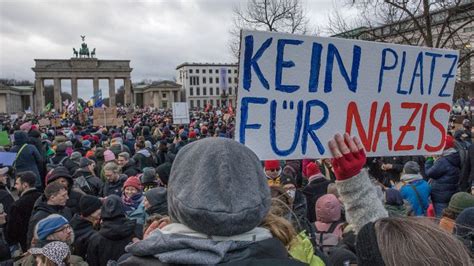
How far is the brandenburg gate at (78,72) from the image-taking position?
87.6 m

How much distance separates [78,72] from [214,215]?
311 feet

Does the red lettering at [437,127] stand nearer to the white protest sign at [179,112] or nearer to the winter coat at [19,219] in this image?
the winter coat at [19,219]

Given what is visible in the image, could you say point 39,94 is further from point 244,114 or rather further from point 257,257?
point 257,257

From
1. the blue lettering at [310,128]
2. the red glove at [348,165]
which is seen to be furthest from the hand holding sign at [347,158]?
the blue lettering at [310,128]

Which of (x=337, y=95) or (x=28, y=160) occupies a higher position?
(x=337, y=95)

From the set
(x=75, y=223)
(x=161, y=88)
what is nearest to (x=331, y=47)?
(x=75, y=223)

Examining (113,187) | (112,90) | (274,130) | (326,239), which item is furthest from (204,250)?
(112,90)

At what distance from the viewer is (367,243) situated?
1.45m

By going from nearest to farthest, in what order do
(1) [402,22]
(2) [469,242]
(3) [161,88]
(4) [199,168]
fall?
(4) [199,168]
(2) [469,242]
(1) [402,22]
(3) [161,88]

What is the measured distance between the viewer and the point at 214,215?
139cm

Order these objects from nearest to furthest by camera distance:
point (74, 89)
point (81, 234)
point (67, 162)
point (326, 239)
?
point (326, 239), point (81, 234), point (67, 162), point (74, 89)

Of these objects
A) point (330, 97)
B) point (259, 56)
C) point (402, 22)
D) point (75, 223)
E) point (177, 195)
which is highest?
point (402, 22)

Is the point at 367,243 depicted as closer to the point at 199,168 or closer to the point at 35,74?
the point at 199,168

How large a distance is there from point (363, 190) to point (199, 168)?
84 centimetres
